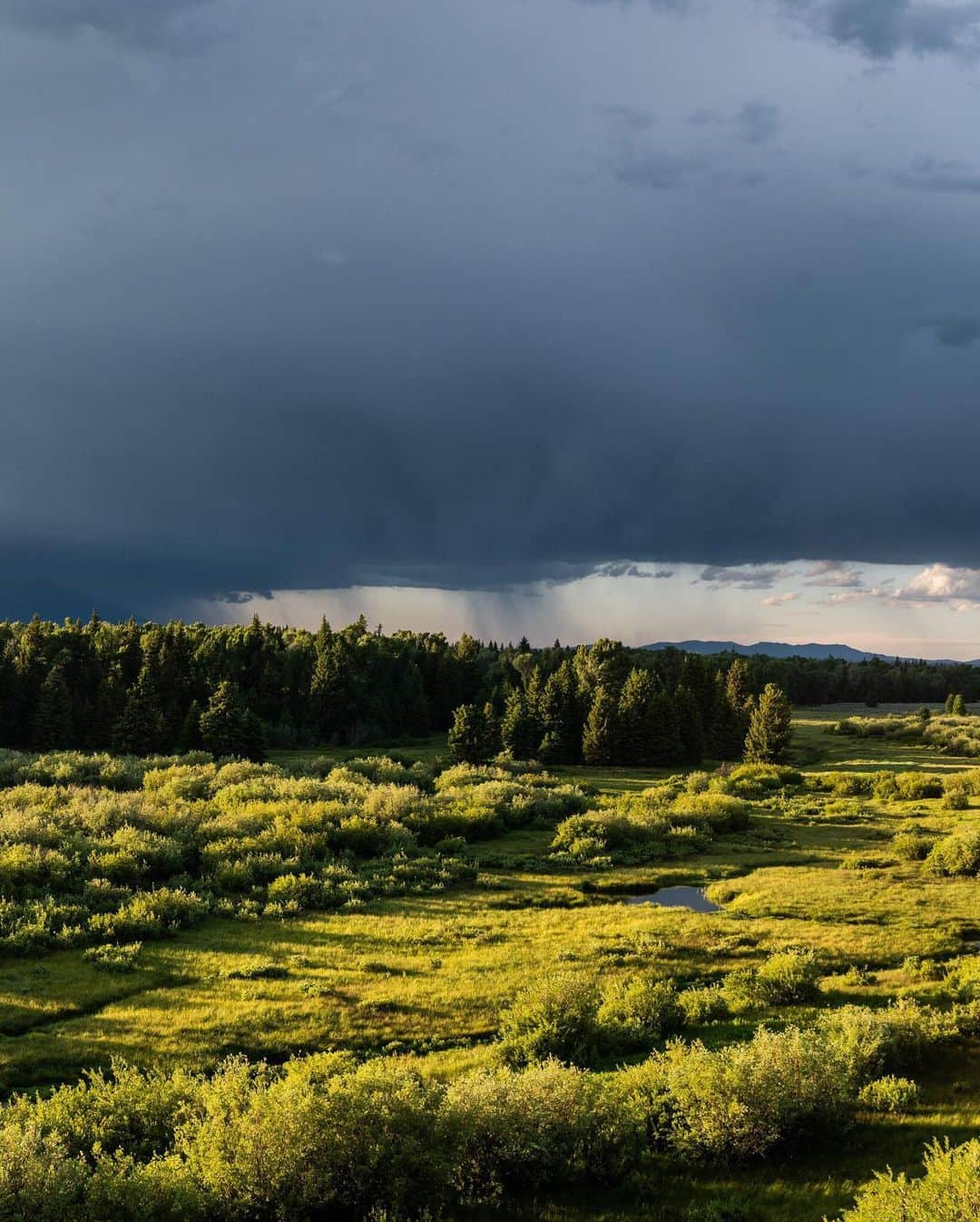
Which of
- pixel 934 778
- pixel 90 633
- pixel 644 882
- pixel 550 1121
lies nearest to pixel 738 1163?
pixel 550 1121

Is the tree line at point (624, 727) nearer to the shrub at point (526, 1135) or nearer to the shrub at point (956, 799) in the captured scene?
the shrub at point (956, 799)

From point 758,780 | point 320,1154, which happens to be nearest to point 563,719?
point 758,780

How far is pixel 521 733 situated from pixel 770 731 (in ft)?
90.8

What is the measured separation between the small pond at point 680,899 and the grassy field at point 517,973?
0.61 metres

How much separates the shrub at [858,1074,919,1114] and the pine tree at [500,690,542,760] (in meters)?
76.6

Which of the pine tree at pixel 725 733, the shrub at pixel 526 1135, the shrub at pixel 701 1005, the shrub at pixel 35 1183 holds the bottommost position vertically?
the pine tree at pixel 725 733

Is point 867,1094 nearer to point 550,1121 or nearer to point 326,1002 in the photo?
point 550,1121

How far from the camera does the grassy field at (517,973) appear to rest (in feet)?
42.2

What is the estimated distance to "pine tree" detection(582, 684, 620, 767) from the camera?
89562mm

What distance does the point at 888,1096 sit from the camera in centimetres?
1405

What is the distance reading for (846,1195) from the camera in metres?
11.4

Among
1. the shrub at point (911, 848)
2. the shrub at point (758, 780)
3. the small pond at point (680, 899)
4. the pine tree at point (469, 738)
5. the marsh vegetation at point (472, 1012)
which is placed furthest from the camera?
the pine tree at point (469, 738)

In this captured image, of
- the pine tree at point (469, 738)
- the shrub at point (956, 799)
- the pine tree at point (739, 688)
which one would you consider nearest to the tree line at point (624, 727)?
the pine tree at point (469, 738)

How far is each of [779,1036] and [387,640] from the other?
13620 centimetres
